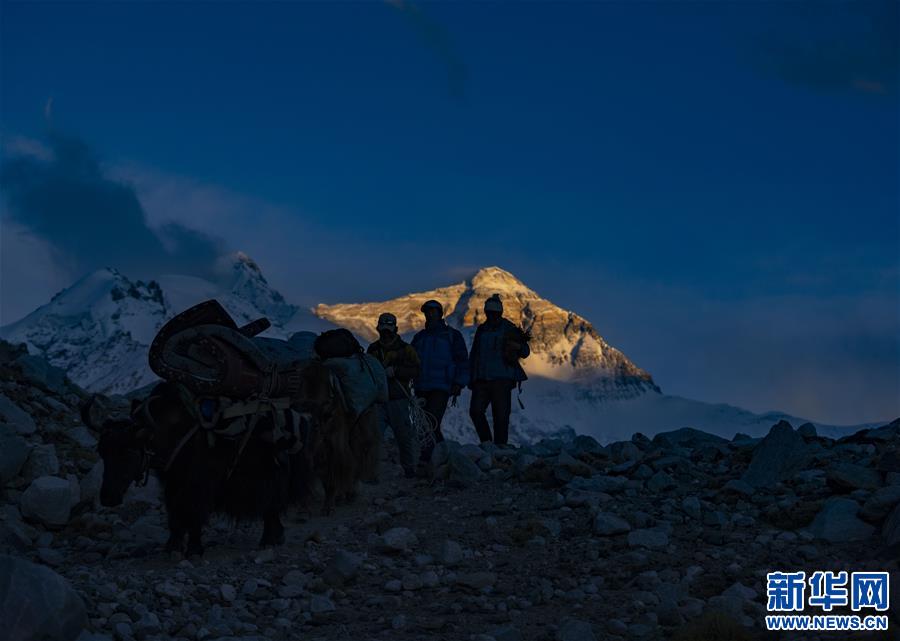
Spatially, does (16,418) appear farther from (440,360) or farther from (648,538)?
(648,538)

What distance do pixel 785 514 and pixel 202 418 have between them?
5.31 metres

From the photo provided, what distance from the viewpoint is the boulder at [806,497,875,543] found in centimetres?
926

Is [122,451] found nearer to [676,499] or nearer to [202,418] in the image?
[202,418]

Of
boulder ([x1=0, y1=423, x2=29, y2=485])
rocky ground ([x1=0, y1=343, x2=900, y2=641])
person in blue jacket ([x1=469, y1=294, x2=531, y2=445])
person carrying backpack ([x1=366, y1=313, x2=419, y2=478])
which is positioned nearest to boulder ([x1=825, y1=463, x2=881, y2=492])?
rocky ground ([x1=0, y1=343, x2=900, y2=641])

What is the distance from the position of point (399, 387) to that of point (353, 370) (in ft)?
5.59

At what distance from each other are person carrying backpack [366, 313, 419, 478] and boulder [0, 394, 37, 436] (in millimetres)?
4230

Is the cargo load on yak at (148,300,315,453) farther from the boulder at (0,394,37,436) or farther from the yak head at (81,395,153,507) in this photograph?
the boulder at (0,394,37,436)

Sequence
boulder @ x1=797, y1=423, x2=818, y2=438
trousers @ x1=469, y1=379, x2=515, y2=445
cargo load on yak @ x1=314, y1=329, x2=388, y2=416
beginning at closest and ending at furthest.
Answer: cargo load on yak @ x1=314, y1=329, x2=388, y2=416 < boulder @ x1=797, y1=423, x2=818, y2=438 < trousers @ x1=469, y1=379, x2=515, y2=445

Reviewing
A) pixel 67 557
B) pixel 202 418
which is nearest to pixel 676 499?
pixel 202 418

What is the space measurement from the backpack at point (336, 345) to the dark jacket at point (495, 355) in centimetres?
369

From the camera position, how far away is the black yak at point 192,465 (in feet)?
31.3

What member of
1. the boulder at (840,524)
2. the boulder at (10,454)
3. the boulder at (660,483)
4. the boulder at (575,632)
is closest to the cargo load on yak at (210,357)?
the boulder at (10,454)

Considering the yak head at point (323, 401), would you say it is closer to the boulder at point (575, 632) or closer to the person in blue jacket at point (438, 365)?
the person in blue jacket at point (438, 365)

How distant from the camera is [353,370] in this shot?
39.5 ft
